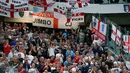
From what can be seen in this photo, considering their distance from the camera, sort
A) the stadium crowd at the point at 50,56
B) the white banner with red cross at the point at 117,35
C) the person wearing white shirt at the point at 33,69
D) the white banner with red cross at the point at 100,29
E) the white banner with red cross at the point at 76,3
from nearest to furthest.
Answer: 1. the person wearing white shirt at the point at 33,69
2. the stadium crowd at the point at 50,56
3. the white banner with red cross at the point at 117,35
4. the white banner with red cross at the point at 100,29
5. the white banner with red cross at the point at 76,3

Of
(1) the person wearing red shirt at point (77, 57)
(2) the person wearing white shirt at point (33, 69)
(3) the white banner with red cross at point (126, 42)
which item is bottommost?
(1) the person wearing red shirt at point (77, 57)

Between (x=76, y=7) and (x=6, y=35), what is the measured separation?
211 inches

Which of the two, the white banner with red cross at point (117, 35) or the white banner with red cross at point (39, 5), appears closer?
the white banner with red cross at point (117, 35)

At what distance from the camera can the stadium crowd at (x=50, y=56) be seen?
2270 centimetres

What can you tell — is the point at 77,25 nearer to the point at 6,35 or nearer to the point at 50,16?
the point at 50,16

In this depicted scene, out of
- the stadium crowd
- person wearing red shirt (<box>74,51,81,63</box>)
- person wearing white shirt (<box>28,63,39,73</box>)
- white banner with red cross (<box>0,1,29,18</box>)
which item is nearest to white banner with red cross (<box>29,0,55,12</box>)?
white banner with red cross (<box>0,1,29,18</box>)

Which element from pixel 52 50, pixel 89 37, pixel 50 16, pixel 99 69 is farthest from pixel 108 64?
pixel 50 16

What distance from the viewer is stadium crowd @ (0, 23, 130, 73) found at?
22.7 m

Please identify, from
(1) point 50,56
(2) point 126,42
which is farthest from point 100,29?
(1) point 50,56

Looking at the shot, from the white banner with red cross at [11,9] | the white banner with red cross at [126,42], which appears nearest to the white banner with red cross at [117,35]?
the white banner with red cross at [126,42]

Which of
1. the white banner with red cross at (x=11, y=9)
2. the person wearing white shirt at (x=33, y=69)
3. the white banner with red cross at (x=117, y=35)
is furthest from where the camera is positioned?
the white banner with red cross at (x=11, y=9)

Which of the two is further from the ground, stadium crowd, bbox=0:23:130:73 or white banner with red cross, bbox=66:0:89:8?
white banner with red cross, bbox=66:0:89:8

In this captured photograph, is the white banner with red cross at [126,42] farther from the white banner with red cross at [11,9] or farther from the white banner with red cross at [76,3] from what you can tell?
the white banner with red cross at [11,9]

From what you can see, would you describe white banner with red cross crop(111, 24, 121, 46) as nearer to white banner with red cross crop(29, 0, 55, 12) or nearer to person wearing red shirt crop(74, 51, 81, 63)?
person wearing red shirt crop(74, 51, 81, 63)
